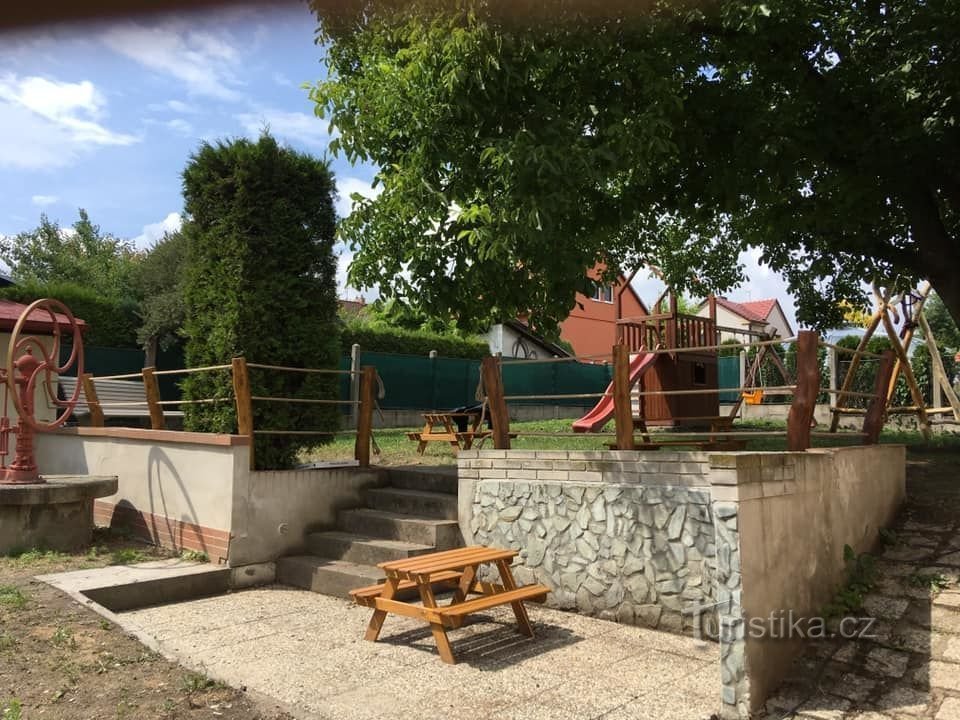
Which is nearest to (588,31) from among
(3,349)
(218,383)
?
(218,383)

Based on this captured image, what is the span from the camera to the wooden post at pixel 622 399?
6.48 m

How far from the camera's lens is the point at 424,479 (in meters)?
8.18

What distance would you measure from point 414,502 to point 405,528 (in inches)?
20.3

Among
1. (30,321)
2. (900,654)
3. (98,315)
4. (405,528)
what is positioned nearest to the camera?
(900,654)

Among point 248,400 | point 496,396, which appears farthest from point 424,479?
point 248,400

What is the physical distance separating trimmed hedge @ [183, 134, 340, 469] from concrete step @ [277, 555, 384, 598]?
1.17 m

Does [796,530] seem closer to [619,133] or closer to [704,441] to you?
[619,133]

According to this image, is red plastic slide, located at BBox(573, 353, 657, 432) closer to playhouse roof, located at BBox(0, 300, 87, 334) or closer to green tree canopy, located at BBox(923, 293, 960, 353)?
playhouse roof, located at BBox(0, 300, 87, 334)

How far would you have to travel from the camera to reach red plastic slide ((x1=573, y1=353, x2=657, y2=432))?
999cm

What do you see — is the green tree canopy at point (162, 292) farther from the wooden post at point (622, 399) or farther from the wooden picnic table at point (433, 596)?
the wooden picnic table at point (433, 596)

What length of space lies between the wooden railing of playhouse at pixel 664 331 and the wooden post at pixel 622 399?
654cm

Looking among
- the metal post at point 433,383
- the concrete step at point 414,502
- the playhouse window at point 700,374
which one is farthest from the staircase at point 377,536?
the metal post at point 433,383

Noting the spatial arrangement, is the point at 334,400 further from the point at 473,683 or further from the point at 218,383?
the point at 473,683

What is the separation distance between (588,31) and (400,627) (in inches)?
175
